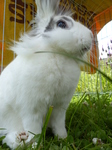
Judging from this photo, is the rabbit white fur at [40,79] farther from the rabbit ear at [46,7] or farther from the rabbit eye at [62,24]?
the rabbit ear at [46,7]

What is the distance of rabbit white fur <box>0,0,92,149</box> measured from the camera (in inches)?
32.8

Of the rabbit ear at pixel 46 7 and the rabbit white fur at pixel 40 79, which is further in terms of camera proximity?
the rabbit ear at pixel 46 7

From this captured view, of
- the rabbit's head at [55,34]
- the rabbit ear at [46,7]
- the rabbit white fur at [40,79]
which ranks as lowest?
the rabbit white fur at [40,79]

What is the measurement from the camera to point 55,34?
2.93ft

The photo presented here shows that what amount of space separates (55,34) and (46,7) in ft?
0.89

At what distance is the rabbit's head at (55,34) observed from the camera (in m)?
0.87

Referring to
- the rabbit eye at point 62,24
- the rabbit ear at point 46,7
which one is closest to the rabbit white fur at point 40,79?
the rabbit eye at point 62,24

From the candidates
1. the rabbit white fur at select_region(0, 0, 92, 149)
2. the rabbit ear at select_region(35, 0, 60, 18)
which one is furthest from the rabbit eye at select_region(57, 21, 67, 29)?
the rabbit ear at select_region(35, 0, 60, 18)

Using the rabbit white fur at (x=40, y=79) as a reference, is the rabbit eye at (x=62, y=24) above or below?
above

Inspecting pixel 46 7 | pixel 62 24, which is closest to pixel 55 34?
pixel 62 24

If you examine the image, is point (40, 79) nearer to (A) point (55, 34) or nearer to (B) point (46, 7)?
(A) point (55, 34)

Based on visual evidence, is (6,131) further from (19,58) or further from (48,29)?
(48,29)

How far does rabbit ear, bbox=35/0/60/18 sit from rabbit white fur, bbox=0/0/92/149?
0.11 meters

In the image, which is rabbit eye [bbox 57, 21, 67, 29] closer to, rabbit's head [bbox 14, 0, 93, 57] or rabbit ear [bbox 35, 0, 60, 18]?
rabbit's head [bbox 14, 0, 93, 57]
